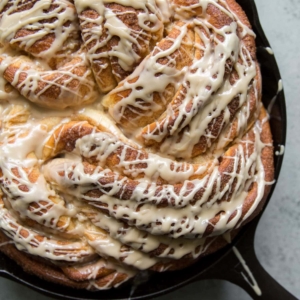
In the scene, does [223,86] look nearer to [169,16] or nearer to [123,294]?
[169,16]

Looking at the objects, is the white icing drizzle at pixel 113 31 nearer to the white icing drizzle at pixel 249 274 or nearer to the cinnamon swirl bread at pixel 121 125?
the cinnamon swirl bread at pixel 121 125

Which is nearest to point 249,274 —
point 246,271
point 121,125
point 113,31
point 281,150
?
point 246,271

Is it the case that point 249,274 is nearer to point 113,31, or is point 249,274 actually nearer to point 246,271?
point 246,271

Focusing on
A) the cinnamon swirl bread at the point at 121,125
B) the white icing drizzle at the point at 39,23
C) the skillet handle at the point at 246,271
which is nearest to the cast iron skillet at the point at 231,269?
the skillet handle at the point at 246,271

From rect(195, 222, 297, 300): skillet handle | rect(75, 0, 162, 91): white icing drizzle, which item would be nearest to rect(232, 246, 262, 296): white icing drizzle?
rect(195, 222, 297, 300): skillet handle

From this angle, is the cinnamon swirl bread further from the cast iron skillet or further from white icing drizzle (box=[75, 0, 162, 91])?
the cast iron skillet
